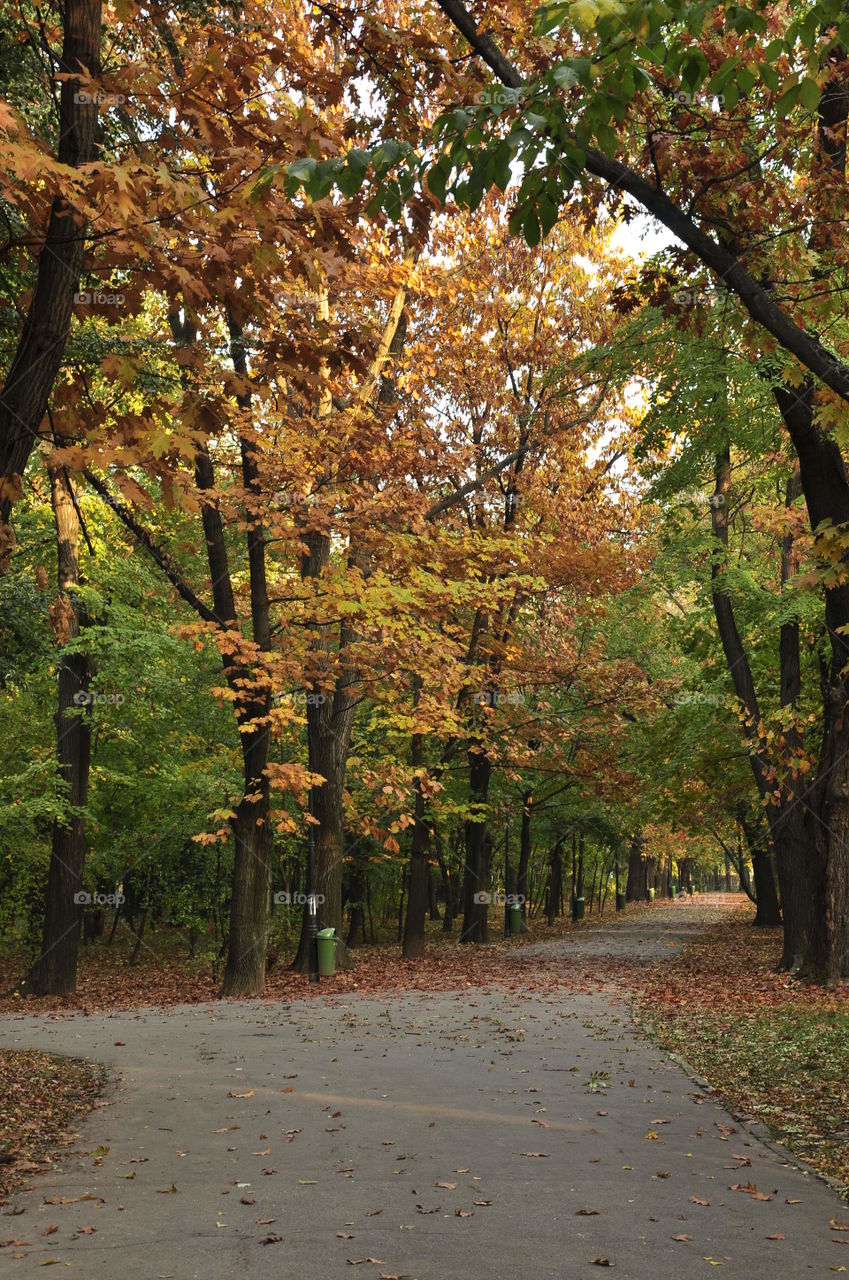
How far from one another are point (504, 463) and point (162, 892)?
1312 centimetres

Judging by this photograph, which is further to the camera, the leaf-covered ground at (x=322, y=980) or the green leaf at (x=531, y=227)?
the leaf-covered ground at (x=322, y=980)

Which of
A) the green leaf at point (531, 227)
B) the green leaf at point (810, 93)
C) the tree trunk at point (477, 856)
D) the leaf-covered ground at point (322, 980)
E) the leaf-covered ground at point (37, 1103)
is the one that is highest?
the green leaf at point (810, 93)

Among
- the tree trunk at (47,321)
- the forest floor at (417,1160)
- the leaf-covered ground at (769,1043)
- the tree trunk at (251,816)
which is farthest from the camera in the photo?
the tree trunk at (251,816)

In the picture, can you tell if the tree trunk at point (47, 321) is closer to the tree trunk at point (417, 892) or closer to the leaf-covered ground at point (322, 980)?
the leaf-covered ground at point (322, 980)

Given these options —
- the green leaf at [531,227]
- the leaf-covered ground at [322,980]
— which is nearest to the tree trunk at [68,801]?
the leaf-covered ground at [322,980]

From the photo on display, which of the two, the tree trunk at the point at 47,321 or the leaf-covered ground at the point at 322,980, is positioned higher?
the tree trunk at the point at 47,321

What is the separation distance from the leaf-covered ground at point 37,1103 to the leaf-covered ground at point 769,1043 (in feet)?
16.0

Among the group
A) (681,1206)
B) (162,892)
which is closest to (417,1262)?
(681,1206)

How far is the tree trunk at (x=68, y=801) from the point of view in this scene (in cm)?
1847

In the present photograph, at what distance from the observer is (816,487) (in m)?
7.78

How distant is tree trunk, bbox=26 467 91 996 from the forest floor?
15.5 ft

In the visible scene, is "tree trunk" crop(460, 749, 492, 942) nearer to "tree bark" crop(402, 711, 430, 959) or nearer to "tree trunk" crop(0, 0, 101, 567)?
"tree bark" crop(402, 711, 430, 959)

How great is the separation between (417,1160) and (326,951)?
12.7 m

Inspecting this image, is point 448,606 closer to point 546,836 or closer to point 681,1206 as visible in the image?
point 681,1206
